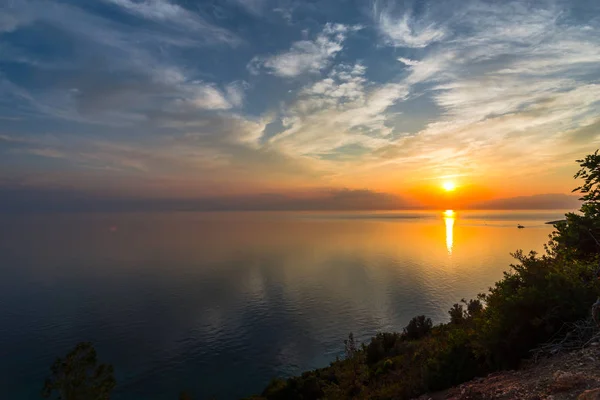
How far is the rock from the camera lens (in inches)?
285

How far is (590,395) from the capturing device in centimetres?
738

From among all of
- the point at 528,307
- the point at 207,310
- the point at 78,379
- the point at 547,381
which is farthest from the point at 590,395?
the point at 207,310

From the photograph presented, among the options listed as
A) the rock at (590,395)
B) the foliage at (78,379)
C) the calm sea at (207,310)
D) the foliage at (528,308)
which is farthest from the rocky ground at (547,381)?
the calm sea at (207,310)

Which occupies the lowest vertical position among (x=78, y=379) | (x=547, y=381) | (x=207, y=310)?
(x=207, y=310)

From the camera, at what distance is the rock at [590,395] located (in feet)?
23.8

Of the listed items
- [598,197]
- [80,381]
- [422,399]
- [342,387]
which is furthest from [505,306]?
[80,381]

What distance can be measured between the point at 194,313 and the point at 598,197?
67222 mm

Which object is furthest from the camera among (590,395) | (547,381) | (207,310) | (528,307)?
(207,310)

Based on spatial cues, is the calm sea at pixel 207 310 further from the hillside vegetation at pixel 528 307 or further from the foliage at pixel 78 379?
the hillside vegetation at pixel 528 307

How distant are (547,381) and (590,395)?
8.09 feet

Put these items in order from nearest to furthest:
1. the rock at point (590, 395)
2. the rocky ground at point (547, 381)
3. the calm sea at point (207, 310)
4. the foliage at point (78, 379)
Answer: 1. the rock at point (590, 395)
2. the rocky ground at point (547, 381)
3. the foliage at point (78, 379)
4. the calm sea at point (207, 310)

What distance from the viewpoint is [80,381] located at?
2839 cm

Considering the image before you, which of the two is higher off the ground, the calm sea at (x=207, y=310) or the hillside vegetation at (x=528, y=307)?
the hillside vegetation at (x=528, y=307)

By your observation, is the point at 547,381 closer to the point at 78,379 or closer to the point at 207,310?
the point at 78,379
